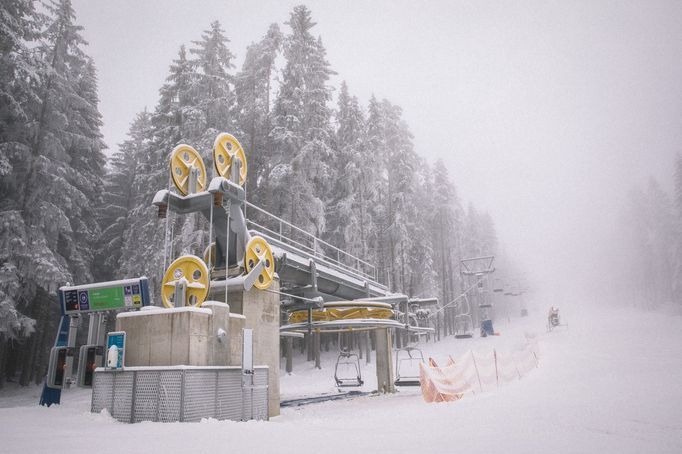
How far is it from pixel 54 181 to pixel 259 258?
660 inches

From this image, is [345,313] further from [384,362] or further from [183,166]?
[183,166]

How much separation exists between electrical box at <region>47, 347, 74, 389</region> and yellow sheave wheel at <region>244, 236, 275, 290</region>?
18.5 ft

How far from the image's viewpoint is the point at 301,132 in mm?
30922

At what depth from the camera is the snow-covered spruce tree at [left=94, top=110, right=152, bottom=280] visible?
33.3 meters

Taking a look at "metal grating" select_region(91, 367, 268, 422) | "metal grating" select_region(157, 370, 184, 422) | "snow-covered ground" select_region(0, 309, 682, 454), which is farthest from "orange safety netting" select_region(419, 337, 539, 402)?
"metal grating" select_region(157, 370, 184, 422)

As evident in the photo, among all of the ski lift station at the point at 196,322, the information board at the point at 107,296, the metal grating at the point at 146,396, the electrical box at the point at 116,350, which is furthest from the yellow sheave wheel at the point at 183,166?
the metal grating at the point at 146,396

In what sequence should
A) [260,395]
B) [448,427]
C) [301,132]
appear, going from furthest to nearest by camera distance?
[301,132], [260,395], [448,427]

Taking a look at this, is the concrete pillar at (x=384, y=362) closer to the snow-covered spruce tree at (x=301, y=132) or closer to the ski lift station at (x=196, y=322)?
the ski lift station at (x=196, y=322)

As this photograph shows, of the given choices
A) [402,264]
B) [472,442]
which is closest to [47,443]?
[472,442]

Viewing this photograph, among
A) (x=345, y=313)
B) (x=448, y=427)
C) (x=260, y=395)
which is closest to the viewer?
(x=448, y=427)

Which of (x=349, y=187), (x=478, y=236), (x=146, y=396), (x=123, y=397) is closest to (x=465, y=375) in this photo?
(x=146, y=396)

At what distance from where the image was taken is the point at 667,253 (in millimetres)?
64875

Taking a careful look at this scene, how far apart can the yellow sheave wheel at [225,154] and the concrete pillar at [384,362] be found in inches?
500

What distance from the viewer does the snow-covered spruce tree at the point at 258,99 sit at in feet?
102
